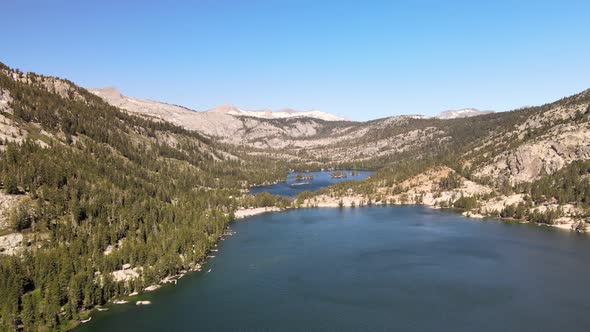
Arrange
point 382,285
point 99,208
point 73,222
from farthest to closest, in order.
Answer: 1. point 99,208
2. point 73,222
3. point 382,285

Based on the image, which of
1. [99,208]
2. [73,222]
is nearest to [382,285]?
[73,222]

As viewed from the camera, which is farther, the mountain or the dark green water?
the mountain

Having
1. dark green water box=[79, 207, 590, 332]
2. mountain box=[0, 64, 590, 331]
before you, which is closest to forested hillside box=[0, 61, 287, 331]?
mountain box=[0, 64, 590, 331]

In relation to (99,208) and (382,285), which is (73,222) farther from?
(382,285)

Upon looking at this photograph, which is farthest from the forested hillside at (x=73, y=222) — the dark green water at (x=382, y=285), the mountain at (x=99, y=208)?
the dark green water at (x=382, y=285)

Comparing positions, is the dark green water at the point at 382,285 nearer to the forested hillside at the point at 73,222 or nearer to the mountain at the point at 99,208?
the mountain at the point at 99,208

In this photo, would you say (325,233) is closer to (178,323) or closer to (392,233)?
(392,233)

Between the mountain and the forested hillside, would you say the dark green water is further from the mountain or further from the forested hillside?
the forested hillside

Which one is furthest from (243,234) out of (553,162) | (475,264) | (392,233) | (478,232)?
(553,162)
